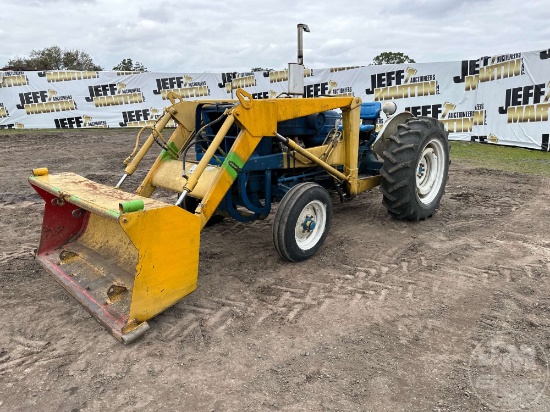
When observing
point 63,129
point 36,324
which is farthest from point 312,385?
point 63,129

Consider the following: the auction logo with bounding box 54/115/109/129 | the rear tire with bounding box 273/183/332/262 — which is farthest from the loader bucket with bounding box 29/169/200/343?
the auction logo with bounding box 54/115/109/129

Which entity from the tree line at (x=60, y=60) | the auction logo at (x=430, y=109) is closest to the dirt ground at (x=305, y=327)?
the auction logo at (x=430, y=109)

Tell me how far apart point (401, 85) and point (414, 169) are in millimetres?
10245

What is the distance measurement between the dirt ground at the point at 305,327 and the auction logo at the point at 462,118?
8485 mm

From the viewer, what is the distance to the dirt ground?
7.79 ft

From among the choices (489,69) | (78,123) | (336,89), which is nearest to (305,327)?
(489,69)

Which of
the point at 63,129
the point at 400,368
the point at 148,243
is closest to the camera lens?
the point at 400,368

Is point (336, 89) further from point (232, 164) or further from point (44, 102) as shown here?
point (232, 164)

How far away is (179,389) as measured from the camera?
2.41m

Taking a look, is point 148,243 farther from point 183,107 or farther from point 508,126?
point 508,126

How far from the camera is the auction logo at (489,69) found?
37.1 feet

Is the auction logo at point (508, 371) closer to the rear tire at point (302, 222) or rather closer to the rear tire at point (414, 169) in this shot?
the rear tire at point (302, 222)

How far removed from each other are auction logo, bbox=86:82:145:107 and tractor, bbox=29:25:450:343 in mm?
13418

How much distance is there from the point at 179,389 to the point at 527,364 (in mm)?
2082
